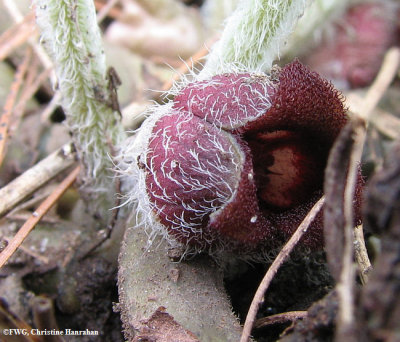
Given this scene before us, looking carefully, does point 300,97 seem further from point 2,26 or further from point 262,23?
point 2,26

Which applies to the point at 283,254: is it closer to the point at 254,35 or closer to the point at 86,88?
the point at 254,35

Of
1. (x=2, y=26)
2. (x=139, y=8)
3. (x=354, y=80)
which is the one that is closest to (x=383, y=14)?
(x=354, y=80)

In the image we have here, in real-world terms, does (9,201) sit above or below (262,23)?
below

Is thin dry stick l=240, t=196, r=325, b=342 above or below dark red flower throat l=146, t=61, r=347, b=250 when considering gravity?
below

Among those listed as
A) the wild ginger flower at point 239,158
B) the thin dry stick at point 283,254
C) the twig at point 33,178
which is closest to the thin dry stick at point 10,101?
the twig at point 33,178

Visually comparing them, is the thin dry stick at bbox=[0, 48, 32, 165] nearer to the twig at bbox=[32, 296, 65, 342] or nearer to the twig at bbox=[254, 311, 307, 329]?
the twig at bbox=[32, 296, 65, 342]

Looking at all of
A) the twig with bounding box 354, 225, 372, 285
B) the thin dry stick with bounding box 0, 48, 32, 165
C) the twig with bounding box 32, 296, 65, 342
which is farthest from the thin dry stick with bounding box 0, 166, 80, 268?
the twig with bounding box 354, 225, 372, 285
